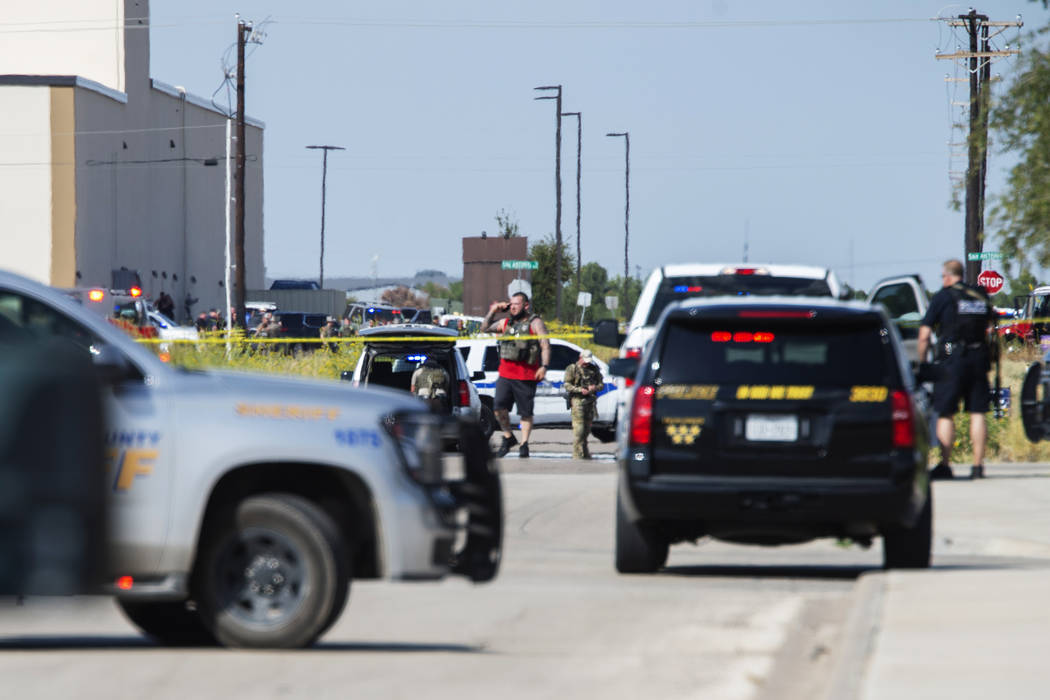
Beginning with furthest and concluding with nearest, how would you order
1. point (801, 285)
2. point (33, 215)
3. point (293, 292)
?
point (293, 292) → point (33, 215) → point (801, 285)

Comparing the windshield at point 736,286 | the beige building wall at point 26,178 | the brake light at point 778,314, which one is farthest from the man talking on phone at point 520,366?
the beige building wall at point 26,178

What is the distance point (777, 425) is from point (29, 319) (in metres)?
4.25

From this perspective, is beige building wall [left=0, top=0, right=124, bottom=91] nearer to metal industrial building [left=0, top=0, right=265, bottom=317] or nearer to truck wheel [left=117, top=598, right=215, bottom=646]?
A: metal industrial building [left=0, top=0, right=265, bottom=317]

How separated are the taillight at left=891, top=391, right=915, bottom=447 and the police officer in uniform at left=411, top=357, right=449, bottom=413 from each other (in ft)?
31.8

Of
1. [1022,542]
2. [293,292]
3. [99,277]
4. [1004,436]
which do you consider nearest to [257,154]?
[293,292]

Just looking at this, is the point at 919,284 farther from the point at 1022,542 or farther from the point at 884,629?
the point at 884,629

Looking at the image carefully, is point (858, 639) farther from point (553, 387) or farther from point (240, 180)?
point (240, 180)

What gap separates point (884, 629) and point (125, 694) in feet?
10.7

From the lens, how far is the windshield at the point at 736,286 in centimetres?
1372

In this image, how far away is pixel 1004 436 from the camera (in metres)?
18.8

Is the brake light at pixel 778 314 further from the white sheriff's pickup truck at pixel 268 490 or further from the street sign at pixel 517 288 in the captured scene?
the street sign at pixel 517 288

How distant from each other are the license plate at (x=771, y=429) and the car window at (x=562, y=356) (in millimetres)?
15332

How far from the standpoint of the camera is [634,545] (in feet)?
33.0

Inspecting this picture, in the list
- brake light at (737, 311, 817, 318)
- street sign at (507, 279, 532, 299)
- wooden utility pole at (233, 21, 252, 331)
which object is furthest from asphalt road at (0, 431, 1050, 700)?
wooden utility pole at (233, 21, 252, 331)
